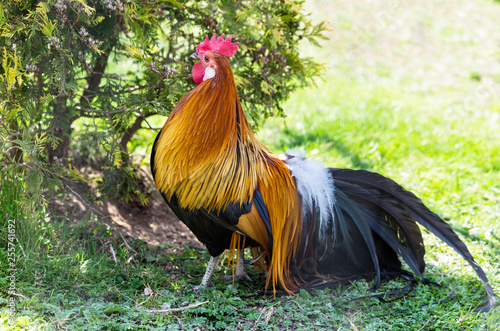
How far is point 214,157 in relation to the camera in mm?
3070

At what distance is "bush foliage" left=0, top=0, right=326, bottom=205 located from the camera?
315 centimetres

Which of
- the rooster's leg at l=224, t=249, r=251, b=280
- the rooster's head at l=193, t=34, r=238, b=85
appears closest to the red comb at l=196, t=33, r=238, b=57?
the rooster's head at l=193, t=34, r=238, b=85

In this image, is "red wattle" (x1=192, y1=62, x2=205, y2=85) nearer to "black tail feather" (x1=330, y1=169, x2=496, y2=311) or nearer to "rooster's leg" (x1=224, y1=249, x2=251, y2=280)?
"black tail feather" (x1=330, y1=169, x2=496, y2=311)

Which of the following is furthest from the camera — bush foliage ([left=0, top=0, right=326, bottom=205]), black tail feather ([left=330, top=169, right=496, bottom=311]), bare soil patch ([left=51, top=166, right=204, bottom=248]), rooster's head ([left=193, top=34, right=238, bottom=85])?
bare soil patch ([left=51, top=166, right=204, bottom=248])

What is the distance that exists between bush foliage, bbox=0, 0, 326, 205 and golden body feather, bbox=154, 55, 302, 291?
43 centimetres

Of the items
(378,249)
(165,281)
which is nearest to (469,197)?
(378,249)

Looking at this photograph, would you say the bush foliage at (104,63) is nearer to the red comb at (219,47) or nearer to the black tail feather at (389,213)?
the red comb at (219,47)

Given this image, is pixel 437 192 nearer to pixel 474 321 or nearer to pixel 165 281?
pixel 474 321

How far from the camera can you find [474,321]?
309cm

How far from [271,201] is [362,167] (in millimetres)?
2734

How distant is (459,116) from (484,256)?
3.96 meters

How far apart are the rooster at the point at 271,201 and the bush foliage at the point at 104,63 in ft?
1.59

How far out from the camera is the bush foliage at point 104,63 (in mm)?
3146

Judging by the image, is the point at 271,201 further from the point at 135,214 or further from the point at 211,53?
Result: the point at 135,214
